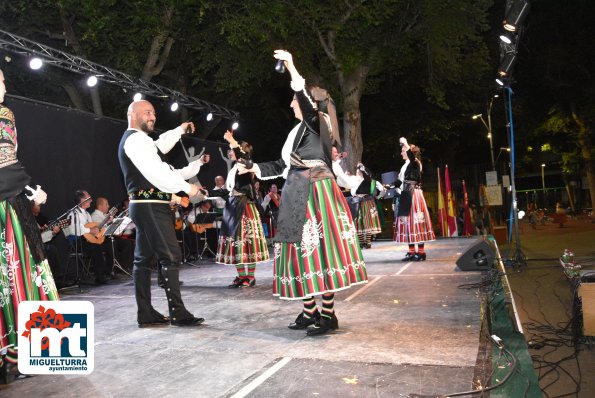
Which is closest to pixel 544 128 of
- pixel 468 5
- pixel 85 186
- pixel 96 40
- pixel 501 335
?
pixel 468 5

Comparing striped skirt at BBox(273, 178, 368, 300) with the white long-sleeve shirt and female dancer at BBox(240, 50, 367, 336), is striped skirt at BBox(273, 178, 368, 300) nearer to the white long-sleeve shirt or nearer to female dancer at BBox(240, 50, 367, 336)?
female dancer at BBox(240, 50, 367, 336)

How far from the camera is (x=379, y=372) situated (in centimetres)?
262

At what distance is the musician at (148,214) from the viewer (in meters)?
4.07

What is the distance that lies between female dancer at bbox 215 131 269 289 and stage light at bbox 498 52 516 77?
4.18 m

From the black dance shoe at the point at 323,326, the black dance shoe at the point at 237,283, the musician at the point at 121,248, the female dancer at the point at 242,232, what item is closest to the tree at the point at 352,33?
the musician at the point at 121,248

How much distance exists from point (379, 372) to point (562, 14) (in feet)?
90.4

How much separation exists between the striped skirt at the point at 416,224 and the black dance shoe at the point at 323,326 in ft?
15.7

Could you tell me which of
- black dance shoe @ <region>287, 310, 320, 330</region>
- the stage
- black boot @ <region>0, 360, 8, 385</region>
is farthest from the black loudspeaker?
black boot @ <region>0, 360, 8, 385</region>

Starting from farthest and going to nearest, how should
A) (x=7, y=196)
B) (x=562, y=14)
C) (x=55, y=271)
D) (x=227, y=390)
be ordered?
(x=562, y=14), (x=55, y=271), (x=7, y=196), (x=227, y=390)

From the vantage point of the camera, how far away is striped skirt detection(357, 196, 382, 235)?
1145 cm

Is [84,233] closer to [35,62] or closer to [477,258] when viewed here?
[35,62]

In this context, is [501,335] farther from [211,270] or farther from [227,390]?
[211,270]

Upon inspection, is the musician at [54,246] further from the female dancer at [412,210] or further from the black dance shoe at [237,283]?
the female dancer at [412,210]

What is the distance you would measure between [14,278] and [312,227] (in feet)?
6.53
